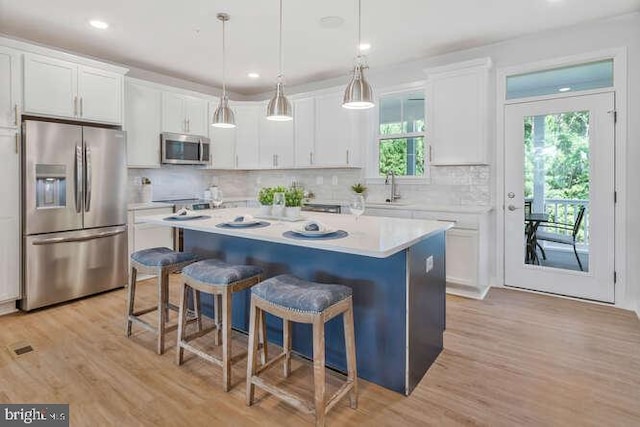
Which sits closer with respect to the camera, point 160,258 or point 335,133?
point 160,258

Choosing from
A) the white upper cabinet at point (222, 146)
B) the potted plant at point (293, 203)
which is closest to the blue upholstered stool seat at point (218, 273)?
the potted plant at point (293, 203)

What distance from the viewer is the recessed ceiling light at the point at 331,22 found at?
334cm

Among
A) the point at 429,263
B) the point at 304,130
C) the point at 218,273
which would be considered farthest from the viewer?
the point at 304,130

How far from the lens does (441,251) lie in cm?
250

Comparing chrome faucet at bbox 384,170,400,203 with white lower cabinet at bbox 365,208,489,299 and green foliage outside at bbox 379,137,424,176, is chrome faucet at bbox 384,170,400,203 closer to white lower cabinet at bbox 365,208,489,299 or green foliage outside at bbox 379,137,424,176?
green foliage outside at bbox 379,137,424,176

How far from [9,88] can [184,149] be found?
1.95 m

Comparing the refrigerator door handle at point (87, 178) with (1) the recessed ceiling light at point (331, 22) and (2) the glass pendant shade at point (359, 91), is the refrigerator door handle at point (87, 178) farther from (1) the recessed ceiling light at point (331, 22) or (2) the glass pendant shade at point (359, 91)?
(2) the glass pendant shade at point (359, 91)

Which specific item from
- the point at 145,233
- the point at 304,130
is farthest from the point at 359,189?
the point at 145,233

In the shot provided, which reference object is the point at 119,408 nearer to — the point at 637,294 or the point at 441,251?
the point at 441,251

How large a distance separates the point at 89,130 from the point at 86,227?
980 mm

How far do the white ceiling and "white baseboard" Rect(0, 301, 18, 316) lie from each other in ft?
8.52

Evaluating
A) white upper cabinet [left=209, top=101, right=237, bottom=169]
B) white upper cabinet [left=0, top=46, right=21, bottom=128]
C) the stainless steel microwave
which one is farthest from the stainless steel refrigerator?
white upper cabinet [left=209, top=101, right=237, bottom=169]

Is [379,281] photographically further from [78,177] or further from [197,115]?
[197,115]

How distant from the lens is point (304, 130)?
523 cm
